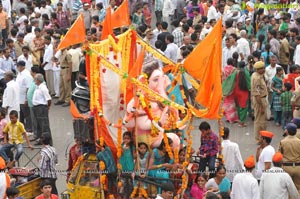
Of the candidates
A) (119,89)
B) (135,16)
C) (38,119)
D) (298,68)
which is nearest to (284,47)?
(298,68)

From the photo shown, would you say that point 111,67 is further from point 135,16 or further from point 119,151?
point 135,16

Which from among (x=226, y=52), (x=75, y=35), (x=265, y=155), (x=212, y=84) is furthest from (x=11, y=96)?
(x=265, y=155)

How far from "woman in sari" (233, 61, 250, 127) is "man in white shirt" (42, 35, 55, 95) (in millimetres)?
4584

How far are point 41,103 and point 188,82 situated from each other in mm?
3067

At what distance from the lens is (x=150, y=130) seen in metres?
15.5

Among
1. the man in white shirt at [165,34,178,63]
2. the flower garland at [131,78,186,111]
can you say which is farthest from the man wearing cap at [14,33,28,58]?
the flower garland at [131,78,186,111]

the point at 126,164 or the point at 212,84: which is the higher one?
the point at 212,84

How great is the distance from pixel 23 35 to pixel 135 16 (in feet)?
11.8

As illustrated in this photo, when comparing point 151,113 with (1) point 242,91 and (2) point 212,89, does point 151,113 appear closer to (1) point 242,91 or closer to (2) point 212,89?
(2) point 212,89

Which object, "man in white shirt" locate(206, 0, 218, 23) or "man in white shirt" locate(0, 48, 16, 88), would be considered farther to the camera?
"man in white shirt" locate(206, 0, 218, 23)

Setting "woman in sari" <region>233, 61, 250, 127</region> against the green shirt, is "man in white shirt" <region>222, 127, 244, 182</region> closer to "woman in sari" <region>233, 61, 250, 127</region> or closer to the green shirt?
Result: the green shirt

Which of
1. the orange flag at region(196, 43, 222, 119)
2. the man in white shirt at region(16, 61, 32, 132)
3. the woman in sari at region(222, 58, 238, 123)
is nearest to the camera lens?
the orange flag at region(196, 43, 222, 119)

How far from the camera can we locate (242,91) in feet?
67.9

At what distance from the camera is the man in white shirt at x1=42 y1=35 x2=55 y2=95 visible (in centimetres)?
2267
